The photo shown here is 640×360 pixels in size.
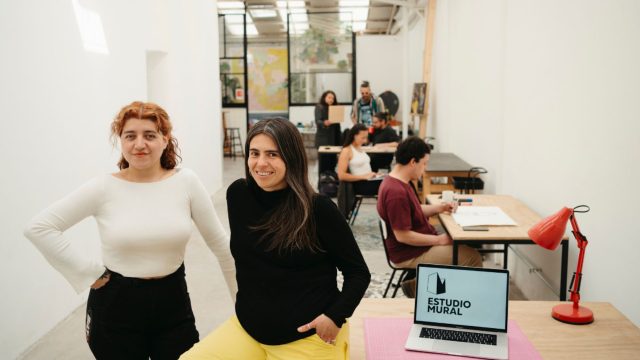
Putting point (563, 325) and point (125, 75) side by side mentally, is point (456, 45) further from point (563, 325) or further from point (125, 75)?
point (563, 325)

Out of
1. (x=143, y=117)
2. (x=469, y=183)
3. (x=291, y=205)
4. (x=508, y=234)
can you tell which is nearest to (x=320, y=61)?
(x=469, y=183)

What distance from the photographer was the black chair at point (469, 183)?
5.89 metres

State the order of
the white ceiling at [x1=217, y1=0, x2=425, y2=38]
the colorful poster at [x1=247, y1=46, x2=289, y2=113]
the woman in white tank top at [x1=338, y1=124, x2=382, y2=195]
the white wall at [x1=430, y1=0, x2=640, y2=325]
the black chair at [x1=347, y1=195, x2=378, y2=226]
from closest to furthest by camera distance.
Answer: the white wall at [x1=430, y1=0, x2=640, y2=325] → the woman in white tank top at [x1=338, y1=124, x2=382, y2=195] → the black chair at [x1=347, y1=195, x2=378, y2=226] → the white ceiling at [x1=217, y1=0, x2=425, y2=38] → the colorful poster at [x1=247, y1=46, x2=289, y2=113]

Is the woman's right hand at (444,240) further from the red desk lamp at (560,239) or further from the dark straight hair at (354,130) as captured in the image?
the dark straight hair at (354,130)

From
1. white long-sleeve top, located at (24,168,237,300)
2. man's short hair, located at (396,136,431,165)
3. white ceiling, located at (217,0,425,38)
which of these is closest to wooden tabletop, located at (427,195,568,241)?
man's short hair, located at (396,136,431,165)

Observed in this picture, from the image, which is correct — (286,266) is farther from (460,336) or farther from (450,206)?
(450,206)

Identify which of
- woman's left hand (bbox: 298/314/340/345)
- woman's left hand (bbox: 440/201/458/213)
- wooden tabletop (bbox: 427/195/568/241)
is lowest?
wooden tabletop (bbox: 427/195/568/241)

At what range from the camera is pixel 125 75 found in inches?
A: 209

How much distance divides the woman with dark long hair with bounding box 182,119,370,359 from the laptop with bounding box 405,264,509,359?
12.6 inches

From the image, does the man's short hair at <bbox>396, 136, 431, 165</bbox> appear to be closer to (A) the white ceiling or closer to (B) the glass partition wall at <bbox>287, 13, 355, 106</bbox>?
(A) the white ceiling

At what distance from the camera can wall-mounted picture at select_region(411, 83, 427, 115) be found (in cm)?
999

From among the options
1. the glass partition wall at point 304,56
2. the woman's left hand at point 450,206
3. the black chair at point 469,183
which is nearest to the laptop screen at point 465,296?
the woman's left hand at point 450,206

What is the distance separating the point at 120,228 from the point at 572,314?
5.65 feet

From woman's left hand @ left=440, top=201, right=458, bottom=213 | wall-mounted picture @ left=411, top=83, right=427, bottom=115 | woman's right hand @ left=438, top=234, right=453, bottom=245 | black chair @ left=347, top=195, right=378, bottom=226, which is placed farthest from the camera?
wall-mounted picture @ left=411, top=83, right=427, bottom=115
